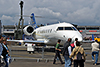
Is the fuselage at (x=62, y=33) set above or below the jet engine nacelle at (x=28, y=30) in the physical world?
below

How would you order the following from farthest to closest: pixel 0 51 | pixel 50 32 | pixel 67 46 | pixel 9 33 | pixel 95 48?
1. pixel 9 33
2. pixel 50 32
3. pixel 95 48
4. pixel 67 46
5. pixel 0 51

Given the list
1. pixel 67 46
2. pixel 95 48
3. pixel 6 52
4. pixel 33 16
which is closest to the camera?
pixel 6 52

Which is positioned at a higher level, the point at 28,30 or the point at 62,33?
the point at 28,30

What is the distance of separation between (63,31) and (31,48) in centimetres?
389

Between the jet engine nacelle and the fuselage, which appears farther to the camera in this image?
the jet engine nacelle

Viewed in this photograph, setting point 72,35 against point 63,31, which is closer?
point 72,35

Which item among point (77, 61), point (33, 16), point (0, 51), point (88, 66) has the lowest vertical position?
point (88, 66)

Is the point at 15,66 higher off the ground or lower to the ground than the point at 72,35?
lower

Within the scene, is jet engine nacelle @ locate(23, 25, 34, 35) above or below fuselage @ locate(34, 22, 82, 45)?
above

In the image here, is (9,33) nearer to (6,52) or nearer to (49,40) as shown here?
(49,40)

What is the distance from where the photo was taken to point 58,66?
9930 mm

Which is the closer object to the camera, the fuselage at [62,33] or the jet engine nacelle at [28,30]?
the fuselage at [62,33]

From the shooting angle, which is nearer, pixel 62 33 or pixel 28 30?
pixel 62 33

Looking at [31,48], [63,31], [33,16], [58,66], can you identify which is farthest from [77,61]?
[33,16]
